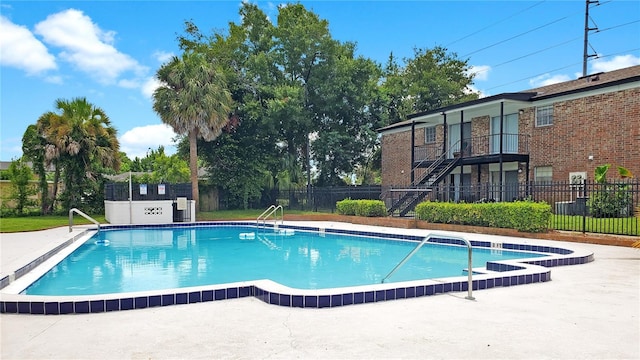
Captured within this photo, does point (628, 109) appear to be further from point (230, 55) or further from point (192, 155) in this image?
point (230, 55)

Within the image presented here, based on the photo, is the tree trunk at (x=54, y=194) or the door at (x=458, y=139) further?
the tree trunk at (x=54, y=194)

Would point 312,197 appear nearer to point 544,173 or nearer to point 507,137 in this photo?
point 507,137

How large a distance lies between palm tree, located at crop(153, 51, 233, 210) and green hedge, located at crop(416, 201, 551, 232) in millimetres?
11819

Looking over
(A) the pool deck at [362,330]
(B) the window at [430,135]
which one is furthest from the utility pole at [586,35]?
(A) the pool deck at [362,330]

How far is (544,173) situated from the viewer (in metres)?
19.9

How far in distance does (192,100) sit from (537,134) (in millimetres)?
16280

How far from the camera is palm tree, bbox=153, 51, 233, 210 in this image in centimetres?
2317

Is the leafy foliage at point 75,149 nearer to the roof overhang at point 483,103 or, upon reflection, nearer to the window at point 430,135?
the roof overhang at point 483,103

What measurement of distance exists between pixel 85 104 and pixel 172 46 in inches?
388

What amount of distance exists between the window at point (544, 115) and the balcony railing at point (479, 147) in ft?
2.80

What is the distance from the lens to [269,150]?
97.1ft

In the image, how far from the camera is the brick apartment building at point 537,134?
17.0 m

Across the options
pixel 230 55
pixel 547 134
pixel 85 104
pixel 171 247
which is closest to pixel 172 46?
pixel 230 55

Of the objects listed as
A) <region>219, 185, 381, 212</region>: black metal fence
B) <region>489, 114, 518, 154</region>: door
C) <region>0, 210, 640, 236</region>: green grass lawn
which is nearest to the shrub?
<region>219, 185, 381, 212</region>: black metal fence
